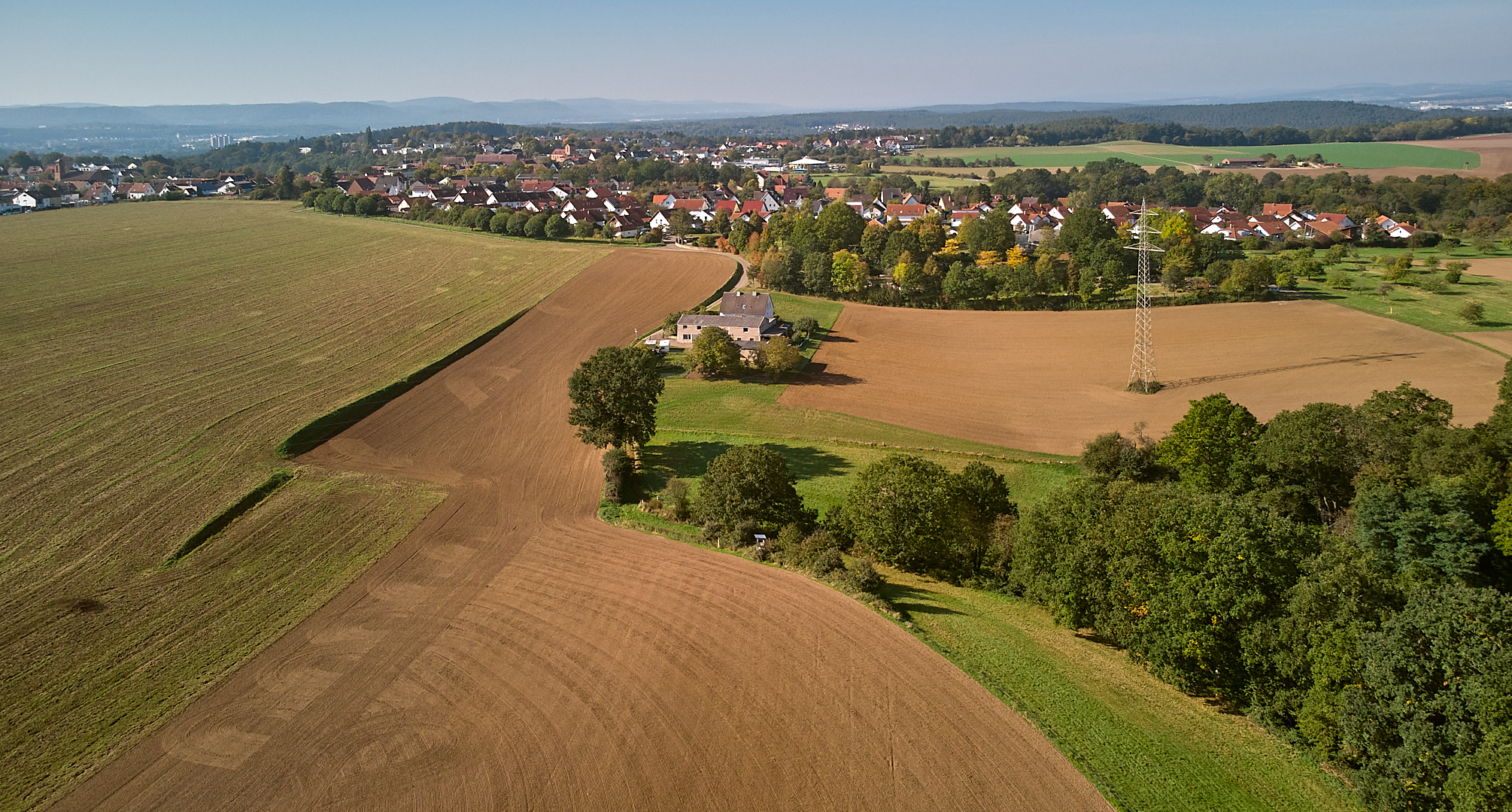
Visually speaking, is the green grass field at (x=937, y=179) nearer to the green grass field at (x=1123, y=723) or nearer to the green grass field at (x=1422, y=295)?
the green grass field at (x=1422, y=295)

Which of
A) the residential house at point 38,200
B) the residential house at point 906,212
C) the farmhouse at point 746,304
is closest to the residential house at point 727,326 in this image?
the farmhouse at point 746,304

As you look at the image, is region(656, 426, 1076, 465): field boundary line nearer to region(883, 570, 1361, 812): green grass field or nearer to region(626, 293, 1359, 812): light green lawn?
region(626, 293, 1359, 812): light green lawn

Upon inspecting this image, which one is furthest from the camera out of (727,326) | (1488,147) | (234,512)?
(1488,147)

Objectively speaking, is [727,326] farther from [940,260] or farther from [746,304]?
[940,260]

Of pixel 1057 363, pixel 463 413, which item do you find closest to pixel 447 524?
pixel 463 413

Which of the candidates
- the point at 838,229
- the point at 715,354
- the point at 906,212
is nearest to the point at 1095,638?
the point at 715,354
